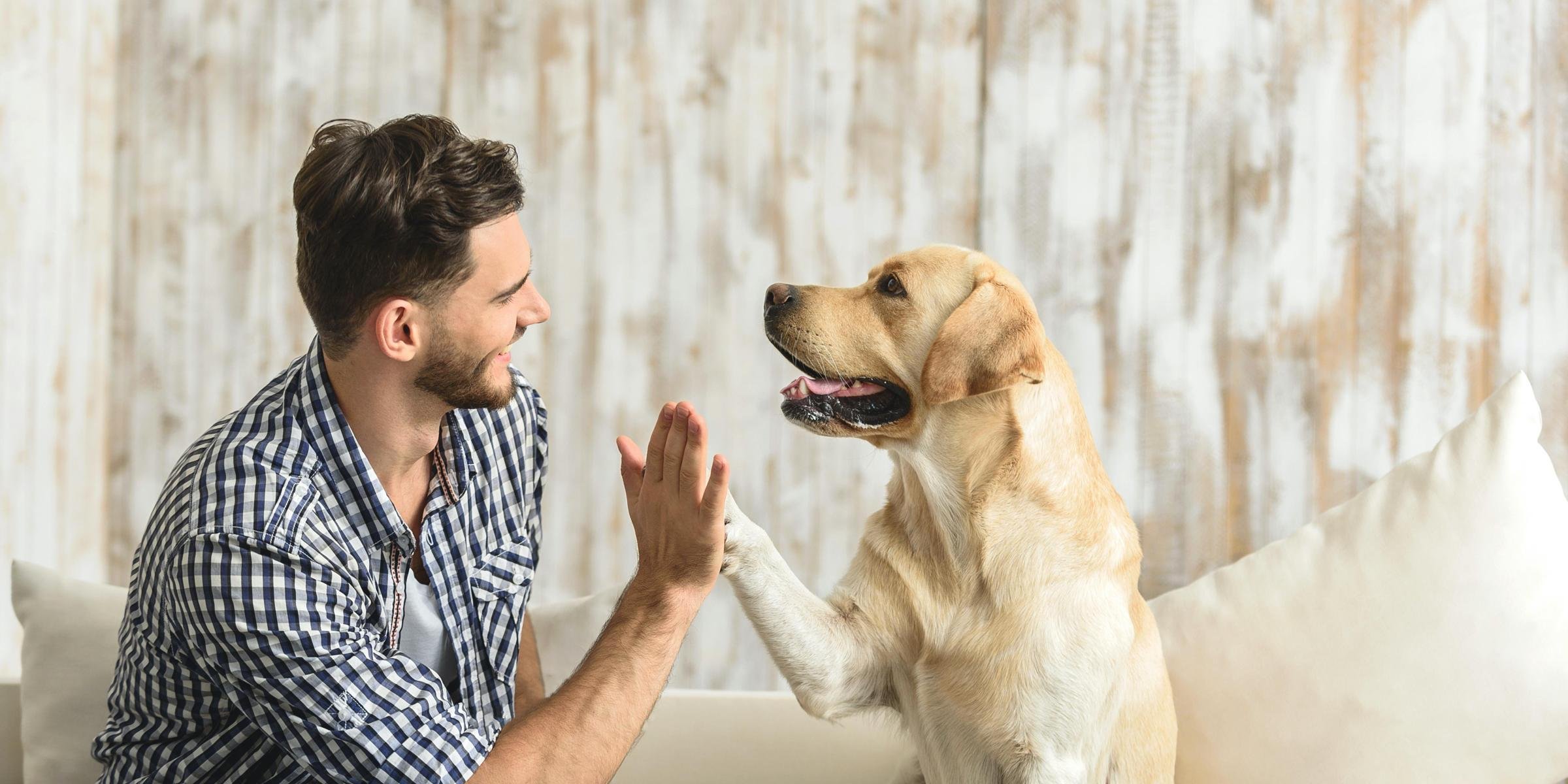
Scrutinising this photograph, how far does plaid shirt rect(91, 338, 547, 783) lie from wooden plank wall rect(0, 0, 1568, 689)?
106 centimetres

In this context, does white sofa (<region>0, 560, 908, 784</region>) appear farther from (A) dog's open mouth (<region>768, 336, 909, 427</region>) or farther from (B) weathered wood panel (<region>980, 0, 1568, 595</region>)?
(B) weathered wood panel (<region>980, 0, 1568, 595</region>)

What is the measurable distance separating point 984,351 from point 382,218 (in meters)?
0.77

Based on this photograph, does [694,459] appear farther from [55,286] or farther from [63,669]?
[55,286]

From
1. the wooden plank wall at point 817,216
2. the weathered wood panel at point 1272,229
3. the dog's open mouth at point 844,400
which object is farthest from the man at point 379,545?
the weathered wood panel at point 1272,229

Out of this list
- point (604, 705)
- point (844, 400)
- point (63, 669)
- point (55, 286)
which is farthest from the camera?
point (55, 286)

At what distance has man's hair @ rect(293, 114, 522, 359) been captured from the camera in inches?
49.4

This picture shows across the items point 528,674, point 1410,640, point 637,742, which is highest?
point 1410,640

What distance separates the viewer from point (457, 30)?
2357 millimetres

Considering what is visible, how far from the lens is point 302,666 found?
110 cm

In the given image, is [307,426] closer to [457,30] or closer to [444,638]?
[444,638]

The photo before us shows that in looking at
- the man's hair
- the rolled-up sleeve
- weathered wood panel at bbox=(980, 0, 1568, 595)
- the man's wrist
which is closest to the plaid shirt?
the rolled-up sleeve

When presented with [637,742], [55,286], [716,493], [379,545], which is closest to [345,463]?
A: [379,545]

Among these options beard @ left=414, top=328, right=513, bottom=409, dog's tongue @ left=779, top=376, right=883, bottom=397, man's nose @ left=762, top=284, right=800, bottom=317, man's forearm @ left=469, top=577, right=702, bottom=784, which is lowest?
man's forearm @ left=469, top=577, right=702, bottom=784

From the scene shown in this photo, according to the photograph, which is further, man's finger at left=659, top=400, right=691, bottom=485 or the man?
man's finger at left=659, top=400, right=691, bottom=485
